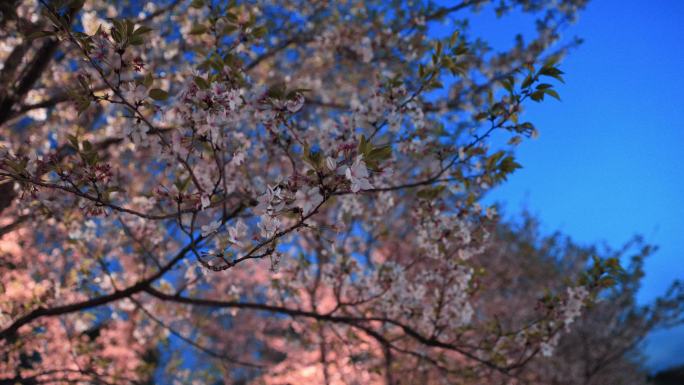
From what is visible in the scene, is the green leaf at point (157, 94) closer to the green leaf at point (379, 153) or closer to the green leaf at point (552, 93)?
the green leaf at point (379, 153)

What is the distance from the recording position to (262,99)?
7.81 feet

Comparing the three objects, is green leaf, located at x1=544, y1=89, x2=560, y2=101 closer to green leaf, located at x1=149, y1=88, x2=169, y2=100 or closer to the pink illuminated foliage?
the pink illuminated foliage

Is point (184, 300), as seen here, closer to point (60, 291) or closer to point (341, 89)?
point (60, 291)

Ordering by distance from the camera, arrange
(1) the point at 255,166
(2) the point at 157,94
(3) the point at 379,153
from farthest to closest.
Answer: (1) the point at 255,166
(2) the point at 157,94
(3) the point at 379,153

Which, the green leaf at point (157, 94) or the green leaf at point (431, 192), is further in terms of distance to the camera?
the green leaf at point (431, 192)

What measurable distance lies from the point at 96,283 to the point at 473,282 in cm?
382

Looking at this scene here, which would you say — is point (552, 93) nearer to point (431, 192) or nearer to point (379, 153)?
point (431, 192)

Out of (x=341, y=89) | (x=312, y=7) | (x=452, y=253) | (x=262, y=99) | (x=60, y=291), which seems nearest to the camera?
(x=262, y=99)

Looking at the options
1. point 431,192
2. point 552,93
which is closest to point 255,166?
point 431,192

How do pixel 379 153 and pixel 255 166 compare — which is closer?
pixel 379 153

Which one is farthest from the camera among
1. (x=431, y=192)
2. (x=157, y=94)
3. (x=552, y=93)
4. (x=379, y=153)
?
(x=431, y=192)

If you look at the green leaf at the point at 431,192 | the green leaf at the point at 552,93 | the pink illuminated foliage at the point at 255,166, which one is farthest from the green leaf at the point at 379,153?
the green leaf at the point at 431,192

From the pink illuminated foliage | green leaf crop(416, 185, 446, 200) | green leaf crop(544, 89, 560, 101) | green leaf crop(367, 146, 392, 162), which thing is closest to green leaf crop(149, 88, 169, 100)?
the pink illuminated foliage

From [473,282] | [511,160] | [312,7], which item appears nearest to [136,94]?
[511,160]
